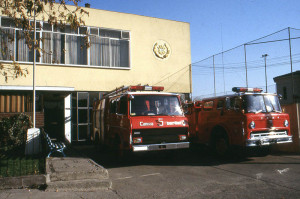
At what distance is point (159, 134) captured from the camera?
8383mm

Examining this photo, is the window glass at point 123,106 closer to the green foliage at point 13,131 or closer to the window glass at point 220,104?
the window glass at point 220,104

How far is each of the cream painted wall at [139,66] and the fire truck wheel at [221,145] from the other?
6715 mm

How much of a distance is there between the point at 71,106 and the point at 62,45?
319cm

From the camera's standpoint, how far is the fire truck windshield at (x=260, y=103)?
901 cm

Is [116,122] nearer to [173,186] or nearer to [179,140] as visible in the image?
[179,140]

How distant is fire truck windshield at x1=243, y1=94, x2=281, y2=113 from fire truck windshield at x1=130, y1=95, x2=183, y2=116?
7.25 feet

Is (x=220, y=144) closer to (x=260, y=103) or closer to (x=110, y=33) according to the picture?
(x=260, y=103)

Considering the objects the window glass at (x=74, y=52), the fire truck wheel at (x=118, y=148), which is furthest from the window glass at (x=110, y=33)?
the fire truck wheel at (x=118, y=148)

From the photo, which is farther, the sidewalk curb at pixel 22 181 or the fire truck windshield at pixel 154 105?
the fire truck windshield at pixel 154 105

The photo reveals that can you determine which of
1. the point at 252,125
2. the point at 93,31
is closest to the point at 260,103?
the point at 252,125

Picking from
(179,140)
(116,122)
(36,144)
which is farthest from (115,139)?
(36,144)

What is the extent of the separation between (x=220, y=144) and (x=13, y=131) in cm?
801

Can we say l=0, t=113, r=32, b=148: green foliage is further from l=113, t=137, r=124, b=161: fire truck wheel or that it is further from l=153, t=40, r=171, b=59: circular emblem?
l=153, t=40, r=171, b=59: circular emblem

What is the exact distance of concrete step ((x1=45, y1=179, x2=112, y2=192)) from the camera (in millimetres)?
5852
